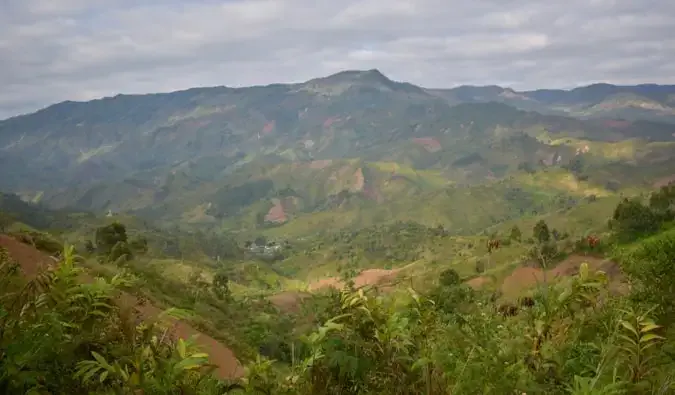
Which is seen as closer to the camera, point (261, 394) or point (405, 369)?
point (261, 394)

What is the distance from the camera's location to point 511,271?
61000mm

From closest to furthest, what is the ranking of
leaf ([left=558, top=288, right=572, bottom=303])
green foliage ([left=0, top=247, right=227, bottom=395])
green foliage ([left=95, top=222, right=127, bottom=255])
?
green foliage ([left=0, top=247, right=227, bottom=395]), leaf ([left=558, top=288, right=572, bottom=303]), green foliage ([left=95, top=222, right=127, bottom=255])

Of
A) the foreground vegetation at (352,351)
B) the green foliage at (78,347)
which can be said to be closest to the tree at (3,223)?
the green foliage at (78,347)

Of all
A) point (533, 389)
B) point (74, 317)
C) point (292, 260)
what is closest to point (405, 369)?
point (533, 389)

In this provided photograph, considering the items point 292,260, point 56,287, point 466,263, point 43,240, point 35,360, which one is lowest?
point 292,260

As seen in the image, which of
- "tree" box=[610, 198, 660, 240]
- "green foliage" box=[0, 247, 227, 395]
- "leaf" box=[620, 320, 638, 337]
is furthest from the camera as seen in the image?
"tree" box=[610, 198, 660, 240]

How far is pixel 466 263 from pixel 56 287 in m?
87.6

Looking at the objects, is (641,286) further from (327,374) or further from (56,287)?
(56,287)

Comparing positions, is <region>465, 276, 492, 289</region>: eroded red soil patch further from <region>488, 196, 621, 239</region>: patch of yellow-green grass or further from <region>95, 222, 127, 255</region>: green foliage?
<region>488, 196, 621, 239</region>: patch of yellow-green grass

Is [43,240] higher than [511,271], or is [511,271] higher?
[43,240]

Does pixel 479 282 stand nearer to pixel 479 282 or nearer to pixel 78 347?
pixel 479 282

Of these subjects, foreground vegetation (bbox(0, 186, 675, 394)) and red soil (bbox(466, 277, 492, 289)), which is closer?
foreground vegetation (bbox(0, 186, 675, 394))

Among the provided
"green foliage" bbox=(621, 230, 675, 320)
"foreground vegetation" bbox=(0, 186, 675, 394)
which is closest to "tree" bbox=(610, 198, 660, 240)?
"green foliage" bbox=(621, 230, 675, 320)

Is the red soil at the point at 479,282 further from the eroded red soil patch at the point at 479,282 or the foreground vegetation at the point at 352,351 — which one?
the foreground vegetation at the point at 352,351
